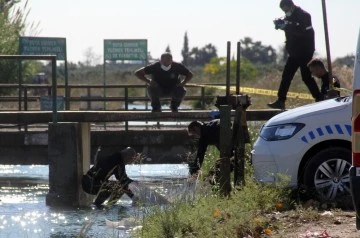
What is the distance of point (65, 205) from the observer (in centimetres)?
1712

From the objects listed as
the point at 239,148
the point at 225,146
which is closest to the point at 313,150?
the point at 225,146

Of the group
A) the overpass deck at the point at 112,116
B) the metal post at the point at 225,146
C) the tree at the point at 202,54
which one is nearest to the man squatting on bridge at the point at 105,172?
the overpass deck at the point at 112,116

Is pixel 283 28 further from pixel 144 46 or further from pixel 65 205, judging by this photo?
pixel 144 46

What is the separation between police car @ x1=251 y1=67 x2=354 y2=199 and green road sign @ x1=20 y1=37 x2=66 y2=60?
12819 mm

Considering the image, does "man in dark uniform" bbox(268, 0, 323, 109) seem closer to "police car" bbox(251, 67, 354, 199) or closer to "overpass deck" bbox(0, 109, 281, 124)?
"overpass deck" bbox(0, 109, 281, 124)

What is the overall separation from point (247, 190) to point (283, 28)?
4.92 metres

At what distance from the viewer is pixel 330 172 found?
1210 centimetres

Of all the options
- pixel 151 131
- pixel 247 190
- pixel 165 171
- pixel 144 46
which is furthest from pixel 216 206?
pixel 144 46

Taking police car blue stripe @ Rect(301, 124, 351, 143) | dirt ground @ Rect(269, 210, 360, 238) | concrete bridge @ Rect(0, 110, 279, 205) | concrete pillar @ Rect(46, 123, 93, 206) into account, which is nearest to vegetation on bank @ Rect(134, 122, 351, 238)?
dirt ground @ Rect(269, 210, 360, 238)

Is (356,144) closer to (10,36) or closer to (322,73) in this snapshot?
(322,73)

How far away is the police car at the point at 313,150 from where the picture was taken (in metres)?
12.0

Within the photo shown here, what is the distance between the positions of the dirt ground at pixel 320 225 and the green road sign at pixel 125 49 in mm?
17921

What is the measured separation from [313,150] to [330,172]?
12.1 inches

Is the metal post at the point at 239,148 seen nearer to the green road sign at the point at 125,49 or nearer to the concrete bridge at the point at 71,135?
the concrete bridge at the point at 71,135
